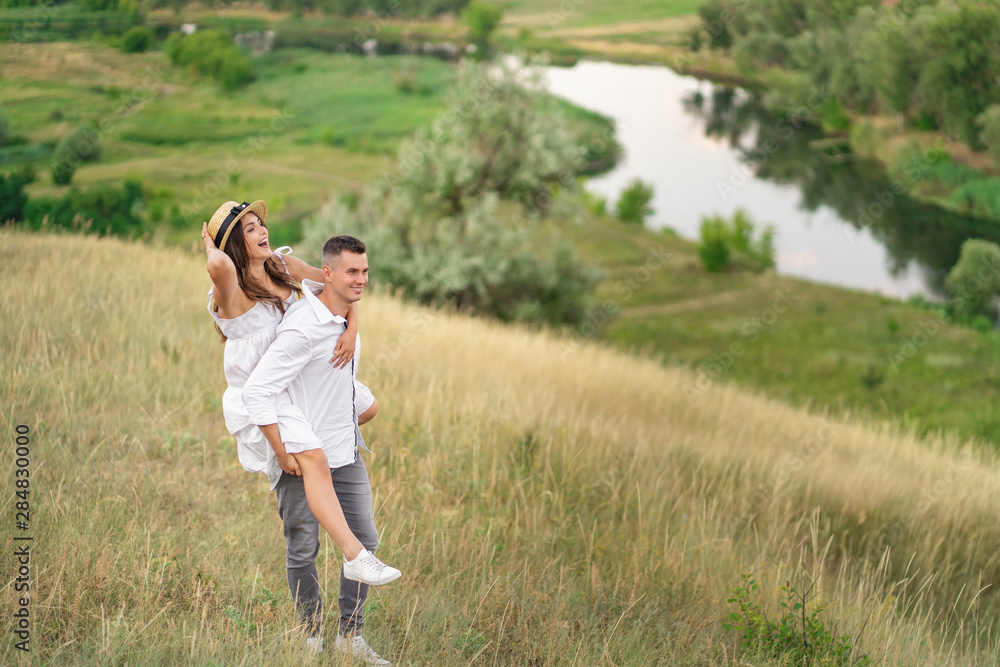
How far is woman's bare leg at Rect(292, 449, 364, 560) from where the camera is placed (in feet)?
8.58

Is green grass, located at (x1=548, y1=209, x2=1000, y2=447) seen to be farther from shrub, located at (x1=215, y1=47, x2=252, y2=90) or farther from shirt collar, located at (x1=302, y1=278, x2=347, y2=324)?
shrub, located at (x1=215, y1=47, x2=252, y2=90)

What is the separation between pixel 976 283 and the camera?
3600 centimetres

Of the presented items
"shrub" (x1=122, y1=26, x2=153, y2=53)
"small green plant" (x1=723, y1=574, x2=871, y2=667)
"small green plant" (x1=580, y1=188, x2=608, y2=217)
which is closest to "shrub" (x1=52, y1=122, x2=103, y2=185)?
"shrub" (x1=122, y1=26, x2=153, y2=53)

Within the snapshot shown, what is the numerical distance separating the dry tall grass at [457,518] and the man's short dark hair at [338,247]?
1457 millimetres

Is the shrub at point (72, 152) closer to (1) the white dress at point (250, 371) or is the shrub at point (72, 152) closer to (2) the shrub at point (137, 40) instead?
(2) the shrub at point (137, 40)

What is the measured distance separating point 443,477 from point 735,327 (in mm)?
30621

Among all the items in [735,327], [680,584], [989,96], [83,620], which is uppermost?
[989,96]

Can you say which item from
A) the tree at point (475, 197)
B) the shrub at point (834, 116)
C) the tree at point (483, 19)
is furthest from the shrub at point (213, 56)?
the shrub at point (834, 116)

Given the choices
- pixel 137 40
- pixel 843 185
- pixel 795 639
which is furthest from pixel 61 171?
pixel 843 185

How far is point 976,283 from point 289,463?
4174cm

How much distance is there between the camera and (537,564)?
418 centimetres

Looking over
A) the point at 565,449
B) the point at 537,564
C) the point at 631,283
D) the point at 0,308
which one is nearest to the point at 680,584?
the point at 537,564

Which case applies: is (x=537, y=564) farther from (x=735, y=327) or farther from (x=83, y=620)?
(x=735, y=327)

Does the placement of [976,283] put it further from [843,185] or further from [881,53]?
[843,185]
